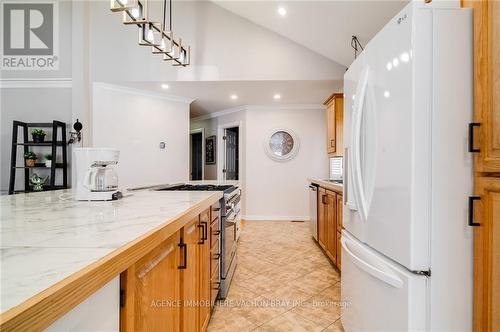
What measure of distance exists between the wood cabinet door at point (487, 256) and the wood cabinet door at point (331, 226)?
157 cm

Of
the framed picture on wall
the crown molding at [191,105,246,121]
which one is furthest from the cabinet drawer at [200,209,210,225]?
the framed picture on wall

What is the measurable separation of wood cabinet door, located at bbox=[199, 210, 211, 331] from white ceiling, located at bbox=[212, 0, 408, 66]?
8.07ft

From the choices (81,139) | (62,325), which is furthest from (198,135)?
(62,325)

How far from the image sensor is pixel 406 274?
3.34 feet

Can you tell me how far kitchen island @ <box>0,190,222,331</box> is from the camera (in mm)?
385

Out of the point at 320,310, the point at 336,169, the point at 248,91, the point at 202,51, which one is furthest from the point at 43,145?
the point at 336,169

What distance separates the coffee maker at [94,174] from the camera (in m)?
1.32

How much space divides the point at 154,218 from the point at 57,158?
156 inches

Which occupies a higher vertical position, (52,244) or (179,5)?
(179,5)

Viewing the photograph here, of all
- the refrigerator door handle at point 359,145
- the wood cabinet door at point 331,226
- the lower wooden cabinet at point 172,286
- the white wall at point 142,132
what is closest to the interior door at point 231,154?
the white wall at point 142,132

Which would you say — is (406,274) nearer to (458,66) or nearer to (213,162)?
(458,66)

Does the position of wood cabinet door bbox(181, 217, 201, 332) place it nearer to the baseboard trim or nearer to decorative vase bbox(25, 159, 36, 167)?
decorative vase bbox(25, 159, 36, 167)

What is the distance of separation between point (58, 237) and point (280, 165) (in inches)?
187

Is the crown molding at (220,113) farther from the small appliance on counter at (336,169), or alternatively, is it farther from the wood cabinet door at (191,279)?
the wood cabinet door at (191,279)
